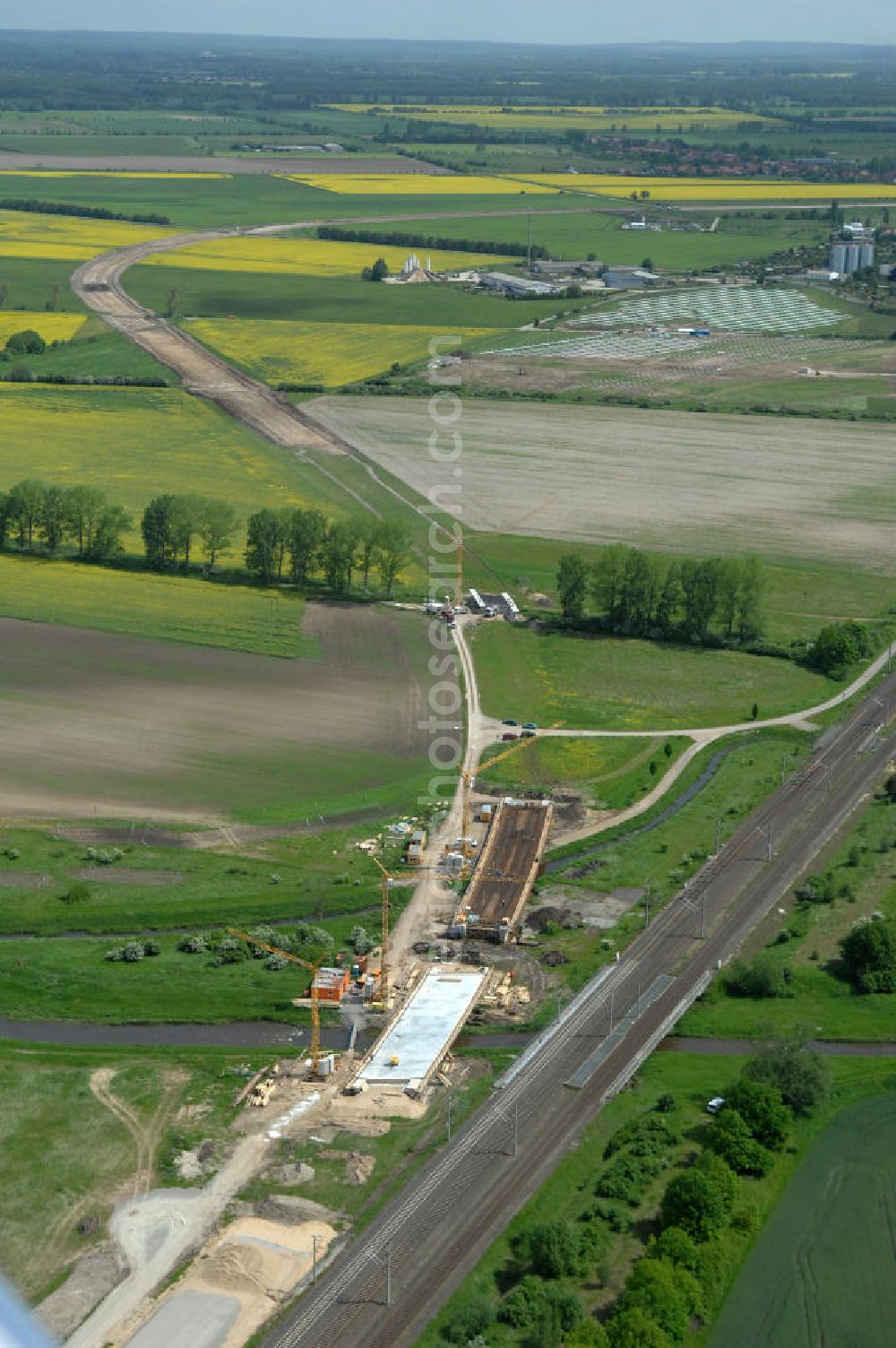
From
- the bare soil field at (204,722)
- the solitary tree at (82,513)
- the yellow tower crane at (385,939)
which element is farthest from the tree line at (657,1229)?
the solitary tree at (82,513)

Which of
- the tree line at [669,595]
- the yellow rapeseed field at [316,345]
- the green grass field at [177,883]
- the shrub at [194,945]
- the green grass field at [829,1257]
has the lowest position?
the green grass field at [829,1257]

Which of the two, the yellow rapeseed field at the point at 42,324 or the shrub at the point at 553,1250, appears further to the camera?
the yellow rapeseed field at the point at 42,324

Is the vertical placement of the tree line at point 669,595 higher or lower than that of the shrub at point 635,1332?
higher

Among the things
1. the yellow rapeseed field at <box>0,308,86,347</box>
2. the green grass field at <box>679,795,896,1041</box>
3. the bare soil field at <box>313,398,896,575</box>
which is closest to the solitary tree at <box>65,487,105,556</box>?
the bare soil field at <box>313,398,896,575</box>

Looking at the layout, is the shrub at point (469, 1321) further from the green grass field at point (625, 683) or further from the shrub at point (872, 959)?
the green grass field at point (625, 683)

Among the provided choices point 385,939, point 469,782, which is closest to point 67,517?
point 469,782

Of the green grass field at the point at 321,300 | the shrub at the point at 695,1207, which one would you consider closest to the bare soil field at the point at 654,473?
the green grass field at the point at 321,300

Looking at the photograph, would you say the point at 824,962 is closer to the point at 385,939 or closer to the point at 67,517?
the point at 385,939

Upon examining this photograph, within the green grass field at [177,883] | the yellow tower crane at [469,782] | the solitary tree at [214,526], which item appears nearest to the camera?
the green grass field at [177,883]

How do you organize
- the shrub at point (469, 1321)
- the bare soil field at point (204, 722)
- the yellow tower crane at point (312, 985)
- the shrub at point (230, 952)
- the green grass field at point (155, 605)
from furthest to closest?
the green grass field at point (155, 605), the bare soil field at point (204, 722), the shrub at point (230, 952), the yellow tower crane at point (312, 985), the shrub at point (469, 1321)
